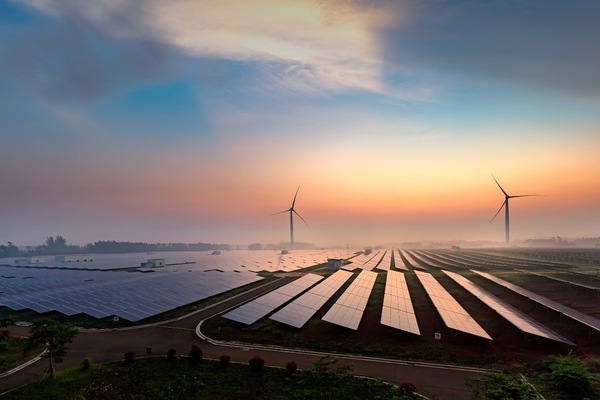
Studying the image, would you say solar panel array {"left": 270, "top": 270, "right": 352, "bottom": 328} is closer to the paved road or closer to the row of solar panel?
the row of solar panel

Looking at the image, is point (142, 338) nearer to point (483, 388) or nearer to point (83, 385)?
point (83, 385)

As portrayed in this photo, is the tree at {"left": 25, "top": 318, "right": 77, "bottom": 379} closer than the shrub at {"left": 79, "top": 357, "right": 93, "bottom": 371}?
Yes

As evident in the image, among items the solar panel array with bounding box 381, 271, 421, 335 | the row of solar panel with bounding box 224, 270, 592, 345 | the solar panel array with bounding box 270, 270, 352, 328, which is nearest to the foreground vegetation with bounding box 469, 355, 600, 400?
the row of solar panel with bounding box 224, 270, 592, 345

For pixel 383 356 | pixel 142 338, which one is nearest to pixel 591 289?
pixel 383 356

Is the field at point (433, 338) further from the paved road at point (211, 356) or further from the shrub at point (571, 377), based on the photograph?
the shrub at point (571, 377)

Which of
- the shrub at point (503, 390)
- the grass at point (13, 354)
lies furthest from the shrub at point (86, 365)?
the shrub at point (503, 390)

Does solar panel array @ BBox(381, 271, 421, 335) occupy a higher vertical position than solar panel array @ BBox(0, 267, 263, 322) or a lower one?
higher
